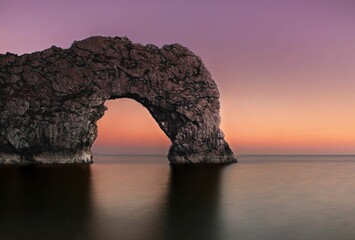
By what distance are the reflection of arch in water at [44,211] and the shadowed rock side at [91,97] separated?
60.5 m

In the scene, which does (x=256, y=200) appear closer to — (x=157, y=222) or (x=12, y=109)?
(x=157, y=222)

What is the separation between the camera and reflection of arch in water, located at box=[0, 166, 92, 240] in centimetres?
2749

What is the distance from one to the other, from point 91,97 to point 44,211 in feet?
292

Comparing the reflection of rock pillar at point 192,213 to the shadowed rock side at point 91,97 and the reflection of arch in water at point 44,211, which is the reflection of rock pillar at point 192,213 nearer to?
the reflection of arch in water at point 44,211

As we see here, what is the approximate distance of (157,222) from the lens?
105ft

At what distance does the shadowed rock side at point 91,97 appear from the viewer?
385 feet

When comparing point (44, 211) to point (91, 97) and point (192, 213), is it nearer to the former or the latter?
point (192, 213)

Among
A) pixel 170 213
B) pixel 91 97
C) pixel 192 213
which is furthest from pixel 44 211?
pixel 91 97

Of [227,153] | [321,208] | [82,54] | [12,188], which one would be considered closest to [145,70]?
[82,54]

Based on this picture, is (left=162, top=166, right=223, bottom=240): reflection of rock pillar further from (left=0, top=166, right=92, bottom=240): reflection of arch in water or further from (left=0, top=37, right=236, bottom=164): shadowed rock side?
(left=0, top=37, right=236, bottom=164): shadowed rock side

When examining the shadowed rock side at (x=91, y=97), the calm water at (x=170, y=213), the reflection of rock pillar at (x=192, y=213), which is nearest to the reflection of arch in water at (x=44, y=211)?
the calm water at (x=170, y=213)

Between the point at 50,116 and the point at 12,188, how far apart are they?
68.3 metres

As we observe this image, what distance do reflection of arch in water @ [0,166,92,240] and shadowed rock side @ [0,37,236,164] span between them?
60.5 meters

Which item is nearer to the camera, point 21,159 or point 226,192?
point 226,192
